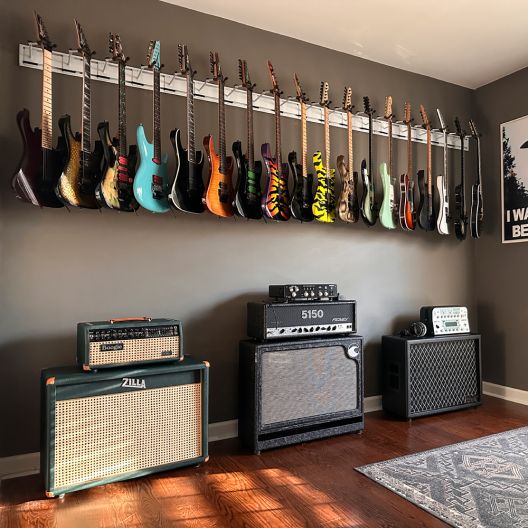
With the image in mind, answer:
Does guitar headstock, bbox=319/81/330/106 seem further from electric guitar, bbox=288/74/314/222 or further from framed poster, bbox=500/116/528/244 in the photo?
framed poster, bbox=500/116/528/244

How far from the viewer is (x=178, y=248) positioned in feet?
8.54

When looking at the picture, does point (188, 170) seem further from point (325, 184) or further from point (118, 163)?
point (325, 184)

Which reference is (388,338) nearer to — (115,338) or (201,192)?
(201,192)

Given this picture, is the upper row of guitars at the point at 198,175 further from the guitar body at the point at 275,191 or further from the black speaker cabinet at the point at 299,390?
the black speaker cabinet at the point at 299,390

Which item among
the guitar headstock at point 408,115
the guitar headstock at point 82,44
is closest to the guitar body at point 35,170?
the guitar headstock at point 82,44

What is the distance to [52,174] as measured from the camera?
2123mm

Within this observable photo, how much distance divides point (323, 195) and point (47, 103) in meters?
1.56

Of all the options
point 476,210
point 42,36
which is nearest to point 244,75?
point 42,36

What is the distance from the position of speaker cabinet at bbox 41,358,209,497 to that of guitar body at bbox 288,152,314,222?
1.07 meters

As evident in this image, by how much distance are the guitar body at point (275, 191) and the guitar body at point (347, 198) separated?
1.29ft

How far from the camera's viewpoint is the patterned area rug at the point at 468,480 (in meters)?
1.79

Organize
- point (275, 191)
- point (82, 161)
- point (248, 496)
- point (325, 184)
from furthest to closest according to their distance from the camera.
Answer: point (325, 184), point (275, 191), point (82, 161), point (248, 496)

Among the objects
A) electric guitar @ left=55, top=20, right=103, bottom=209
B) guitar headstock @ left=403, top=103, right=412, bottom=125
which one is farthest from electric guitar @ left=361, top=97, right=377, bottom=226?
electric guitar @ left=55, top=20, right=103, bottom=209

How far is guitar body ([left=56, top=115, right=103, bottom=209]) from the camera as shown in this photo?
84.4 inches
